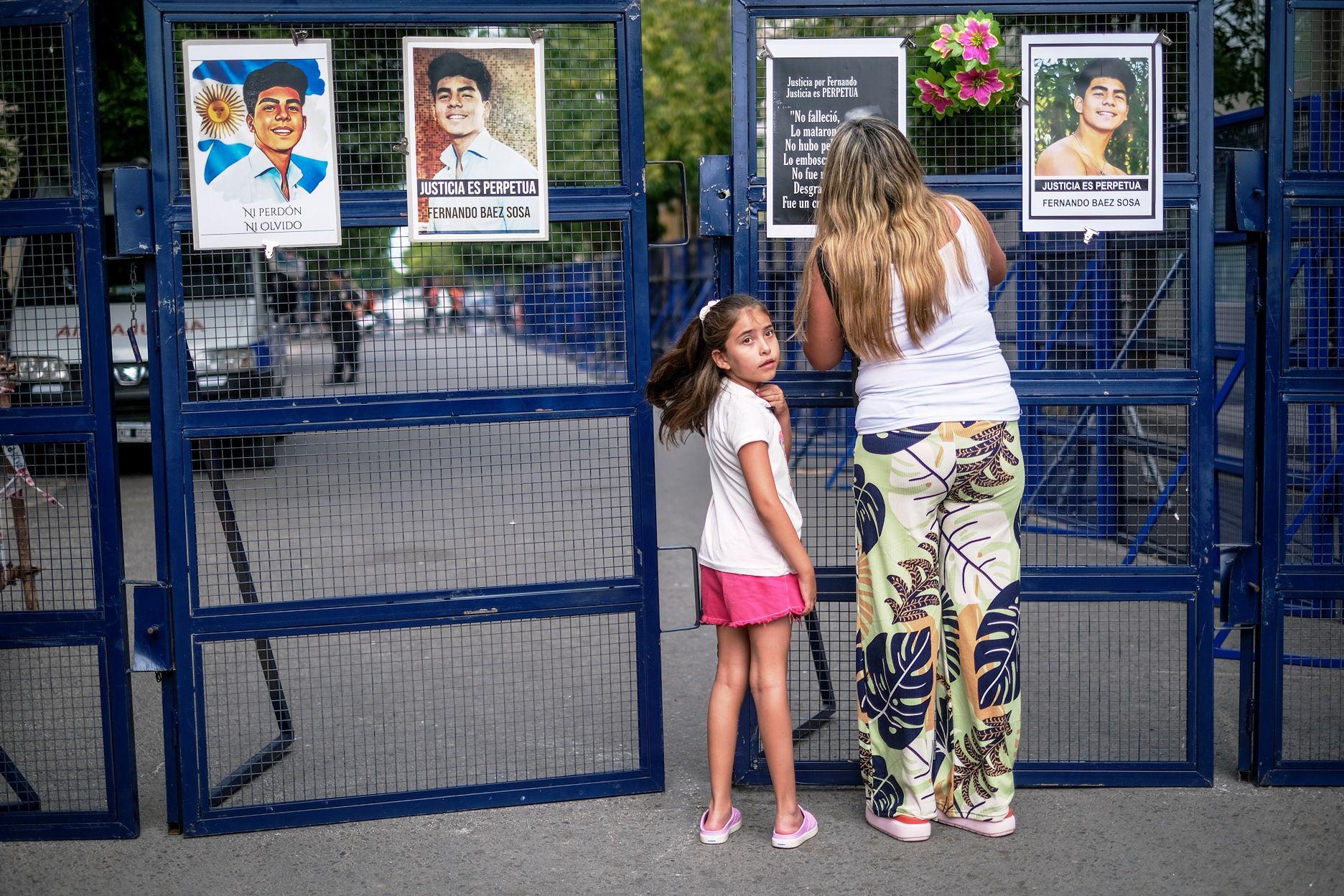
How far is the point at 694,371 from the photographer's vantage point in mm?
3924

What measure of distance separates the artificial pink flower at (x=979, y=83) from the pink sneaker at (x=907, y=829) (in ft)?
7.08

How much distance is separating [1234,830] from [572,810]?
2.00 meters

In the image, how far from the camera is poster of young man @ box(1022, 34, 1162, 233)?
4.08 meters

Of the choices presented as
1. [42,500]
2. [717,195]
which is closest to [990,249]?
[717,195]

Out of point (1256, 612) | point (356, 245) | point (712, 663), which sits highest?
point (356, 245)

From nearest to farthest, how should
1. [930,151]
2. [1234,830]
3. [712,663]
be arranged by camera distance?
[1234,830] < [930,151] < [712,663]

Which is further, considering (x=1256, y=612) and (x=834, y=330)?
(x=1256, y=612)

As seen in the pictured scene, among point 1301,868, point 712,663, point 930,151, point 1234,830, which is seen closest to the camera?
point 1301,868

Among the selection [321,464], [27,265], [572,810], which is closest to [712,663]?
[572,810]

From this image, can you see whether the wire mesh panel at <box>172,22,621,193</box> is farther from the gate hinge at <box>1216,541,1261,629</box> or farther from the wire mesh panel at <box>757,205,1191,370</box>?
the gate hinge at <box>1216,541,1261,629</box>

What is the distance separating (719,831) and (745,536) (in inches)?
34.5

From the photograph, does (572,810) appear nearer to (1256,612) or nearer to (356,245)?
(356,245)

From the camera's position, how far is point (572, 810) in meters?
4.19

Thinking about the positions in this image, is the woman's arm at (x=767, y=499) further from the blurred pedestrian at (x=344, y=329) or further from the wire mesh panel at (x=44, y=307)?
the wire mesh panel at (x=44, y=307)
